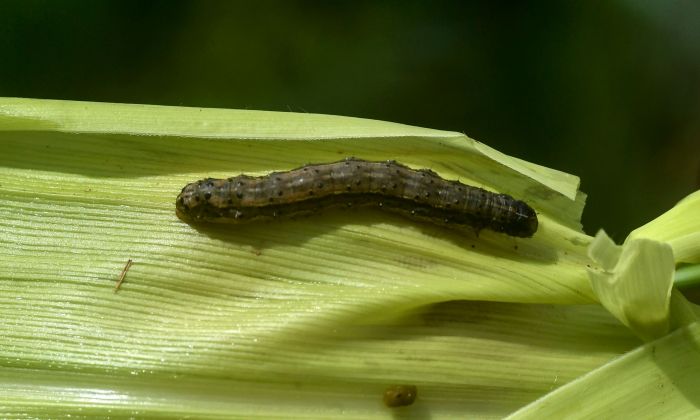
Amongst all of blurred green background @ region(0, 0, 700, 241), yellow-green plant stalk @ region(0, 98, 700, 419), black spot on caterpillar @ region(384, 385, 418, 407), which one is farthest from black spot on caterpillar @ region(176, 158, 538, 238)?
blurred green background @ region(0, 0, 700, 241)

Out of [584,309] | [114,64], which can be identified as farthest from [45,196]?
[584,309]

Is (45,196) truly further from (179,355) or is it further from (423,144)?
(423,144)

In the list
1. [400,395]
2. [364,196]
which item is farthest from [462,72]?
[400,395]

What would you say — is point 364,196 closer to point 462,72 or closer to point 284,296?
point 284,296

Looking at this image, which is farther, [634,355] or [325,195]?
[325,195]

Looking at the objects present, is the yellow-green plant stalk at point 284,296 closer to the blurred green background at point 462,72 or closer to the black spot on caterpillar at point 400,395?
the black spot on caterpillar at point 400,395

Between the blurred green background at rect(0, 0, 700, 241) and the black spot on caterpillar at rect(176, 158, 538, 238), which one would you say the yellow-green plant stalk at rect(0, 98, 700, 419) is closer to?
the black spot on caterpillar at rect(176, 158, 538, 238)
